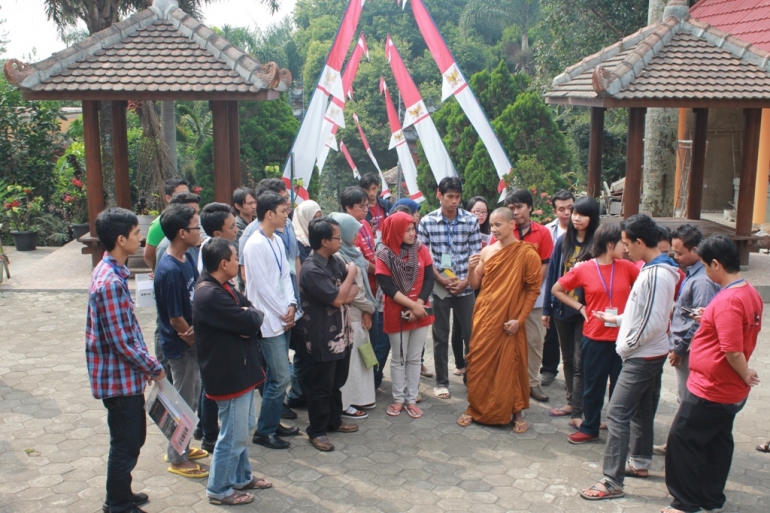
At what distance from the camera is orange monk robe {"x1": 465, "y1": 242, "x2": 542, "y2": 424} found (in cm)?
532

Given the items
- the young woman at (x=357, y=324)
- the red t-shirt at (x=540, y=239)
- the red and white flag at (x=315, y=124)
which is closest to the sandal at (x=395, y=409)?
the young woman at (x=357, y=324)

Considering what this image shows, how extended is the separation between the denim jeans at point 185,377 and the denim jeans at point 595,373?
254 cm

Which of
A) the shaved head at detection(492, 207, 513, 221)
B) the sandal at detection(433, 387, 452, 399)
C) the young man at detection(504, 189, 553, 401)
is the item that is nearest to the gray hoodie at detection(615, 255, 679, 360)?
the shaved head at detection(492, 207, 513, 221)

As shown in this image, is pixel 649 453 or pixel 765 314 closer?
pixel 649 453

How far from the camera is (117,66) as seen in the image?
9.59m

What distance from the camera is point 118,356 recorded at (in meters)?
3.97

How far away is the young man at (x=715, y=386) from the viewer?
155 inches

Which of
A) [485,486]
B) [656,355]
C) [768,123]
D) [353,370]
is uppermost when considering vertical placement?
[768,123]

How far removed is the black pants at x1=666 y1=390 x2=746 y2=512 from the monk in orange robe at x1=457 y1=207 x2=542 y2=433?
1.38m

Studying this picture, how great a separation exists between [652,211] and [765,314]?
14.6 ft

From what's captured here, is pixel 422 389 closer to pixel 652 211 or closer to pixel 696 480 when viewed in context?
pixel 696 480

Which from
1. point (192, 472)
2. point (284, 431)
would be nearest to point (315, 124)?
point (284, 431)

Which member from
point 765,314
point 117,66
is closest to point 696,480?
point 765,314

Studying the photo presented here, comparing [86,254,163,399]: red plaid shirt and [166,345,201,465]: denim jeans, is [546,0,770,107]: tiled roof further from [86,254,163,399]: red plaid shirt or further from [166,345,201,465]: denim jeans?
[86,254,163,399]: red plaid shirt
